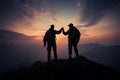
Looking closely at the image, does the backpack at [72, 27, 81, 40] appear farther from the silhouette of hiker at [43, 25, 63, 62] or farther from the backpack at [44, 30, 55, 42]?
the backpack at [44, 30, 55, 42]

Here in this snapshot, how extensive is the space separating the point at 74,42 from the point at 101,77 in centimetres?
605

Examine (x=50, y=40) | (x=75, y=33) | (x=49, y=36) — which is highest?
(x=75, y=33)

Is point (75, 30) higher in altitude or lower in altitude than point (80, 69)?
higher

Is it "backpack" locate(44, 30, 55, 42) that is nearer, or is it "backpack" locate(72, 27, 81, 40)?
"backpack" locate(44, 30, 55, 42)

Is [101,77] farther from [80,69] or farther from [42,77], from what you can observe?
[42,77]

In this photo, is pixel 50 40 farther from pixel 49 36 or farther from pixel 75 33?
pixel 75 33

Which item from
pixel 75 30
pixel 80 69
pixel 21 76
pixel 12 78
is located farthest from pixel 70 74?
pixel 75 30

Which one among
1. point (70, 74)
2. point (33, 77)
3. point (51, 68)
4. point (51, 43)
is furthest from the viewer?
point (51, 43)

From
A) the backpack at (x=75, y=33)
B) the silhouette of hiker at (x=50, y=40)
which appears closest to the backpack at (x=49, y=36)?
the silhouette of hiker at (x=50, y=40)

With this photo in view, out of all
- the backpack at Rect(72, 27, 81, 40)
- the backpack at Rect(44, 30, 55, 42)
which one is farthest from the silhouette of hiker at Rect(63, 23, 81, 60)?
the backpack at Rect(44, 30, 55, 42)

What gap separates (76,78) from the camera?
1198 centimetres

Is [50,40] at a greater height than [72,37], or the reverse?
[72,37]

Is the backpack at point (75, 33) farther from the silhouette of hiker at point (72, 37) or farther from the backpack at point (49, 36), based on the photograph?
the backpack at point (49, 36)

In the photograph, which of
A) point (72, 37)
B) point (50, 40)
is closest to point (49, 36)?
point (50, 40)
